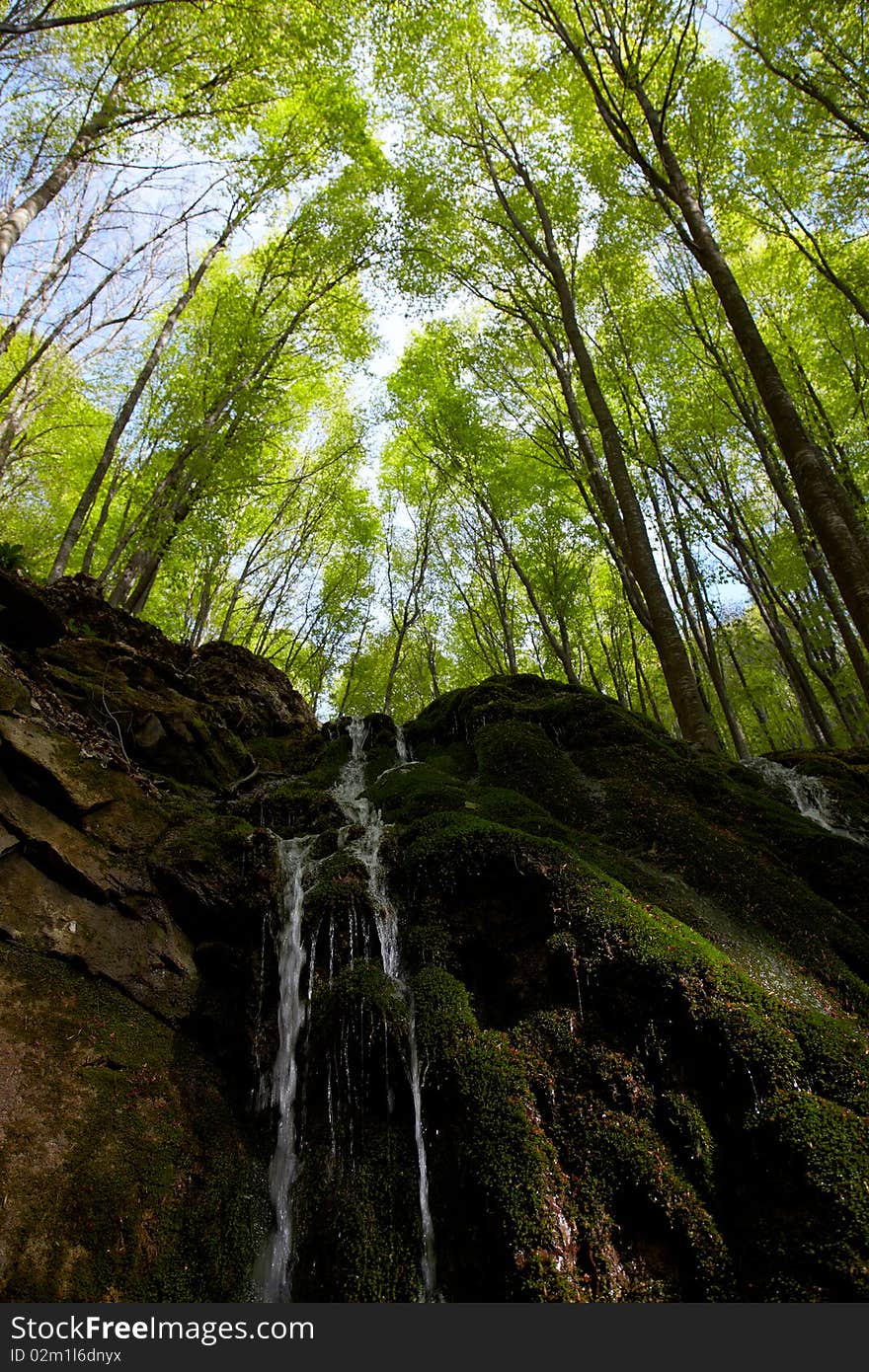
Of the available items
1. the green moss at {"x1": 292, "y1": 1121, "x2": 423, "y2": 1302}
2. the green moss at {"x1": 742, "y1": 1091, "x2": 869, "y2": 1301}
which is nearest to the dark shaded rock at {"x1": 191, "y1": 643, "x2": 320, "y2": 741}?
the green moss at {"x1": 292, "y1": 1121, "x2": 423, "y2": 1302}

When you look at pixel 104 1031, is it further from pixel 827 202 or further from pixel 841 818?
pixel 827 202

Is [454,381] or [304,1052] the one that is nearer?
[304,1052]

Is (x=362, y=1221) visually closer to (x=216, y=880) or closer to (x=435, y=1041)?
(x=435, y=1041)

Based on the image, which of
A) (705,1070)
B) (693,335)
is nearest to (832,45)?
(693,335)

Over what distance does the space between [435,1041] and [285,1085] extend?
1264 millimetres

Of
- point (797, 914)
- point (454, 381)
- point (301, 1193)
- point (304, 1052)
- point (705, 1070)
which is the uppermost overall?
point (454, 381)

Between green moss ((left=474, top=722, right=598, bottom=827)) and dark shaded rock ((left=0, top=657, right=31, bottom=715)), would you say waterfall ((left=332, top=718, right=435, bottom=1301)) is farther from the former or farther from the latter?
dark shaded rock ((left=0, top=657, right=31, bottom=715))

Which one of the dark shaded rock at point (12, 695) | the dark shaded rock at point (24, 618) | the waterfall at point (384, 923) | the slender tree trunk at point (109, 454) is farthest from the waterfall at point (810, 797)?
the slender tree trunk at point (109, 454)

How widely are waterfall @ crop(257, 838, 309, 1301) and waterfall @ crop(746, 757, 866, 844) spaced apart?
17.7 ft

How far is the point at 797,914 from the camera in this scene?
4695 millimetres

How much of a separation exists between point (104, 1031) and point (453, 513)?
20.0 m

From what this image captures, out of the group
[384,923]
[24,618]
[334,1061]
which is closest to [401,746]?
[384,923]

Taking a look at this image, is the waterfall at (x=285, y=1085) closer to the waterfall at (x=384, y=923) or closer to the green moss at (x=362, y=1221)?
the green moss at (x=362, y=1221)

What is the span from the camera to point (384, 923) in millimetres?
4867
